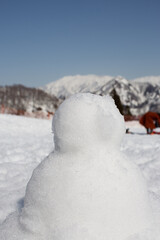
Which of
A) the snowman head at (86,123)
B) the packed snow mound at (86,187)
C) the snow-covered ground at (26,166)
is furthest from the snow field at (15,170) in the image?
the snowman head at (86,123)

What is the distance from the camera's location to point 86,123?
1.79 metres

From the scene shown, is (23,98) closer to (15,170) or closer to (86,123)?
(15,170)

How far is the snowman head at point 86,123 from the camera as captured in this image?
1789 mm

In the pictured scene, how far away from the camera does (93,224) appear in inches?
65.6

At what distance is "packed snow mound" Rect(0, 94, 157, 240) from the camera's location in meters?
1.68

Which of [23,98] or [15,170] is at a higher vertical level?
[23,98]

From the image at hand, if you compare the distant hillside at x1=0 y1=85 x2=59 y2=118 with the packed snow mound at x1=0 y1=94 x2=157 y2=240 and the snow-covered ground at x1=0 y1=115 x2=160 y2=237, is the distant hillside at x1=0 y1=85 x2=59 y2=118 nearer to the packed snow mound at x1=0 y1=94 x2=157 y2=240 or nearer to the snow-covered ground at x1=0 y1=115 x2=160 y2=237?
the snow-covered ground at x1=0 y1=115 x2=160 y2=237

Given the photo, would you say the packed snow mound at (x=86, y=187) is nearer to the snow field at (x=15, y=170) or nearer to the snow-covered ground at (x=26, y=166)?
the snow-covered ground at (x=26, y=166)

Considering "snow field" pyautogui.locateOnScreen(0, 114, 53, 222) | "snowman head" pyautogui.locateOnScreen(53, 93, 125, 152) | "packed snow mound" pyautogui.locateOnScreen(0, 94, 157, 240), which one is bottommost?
"snow field" pyautogui.locateOnScreen(0, 114, 53, 222)

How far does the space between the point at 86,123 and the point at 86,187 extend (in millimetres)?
472

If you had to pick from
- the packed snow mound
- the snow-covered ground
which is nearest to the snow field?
the snow-covered ground

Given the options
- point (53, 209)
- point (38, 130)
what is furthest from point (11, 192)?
point (38, 130)

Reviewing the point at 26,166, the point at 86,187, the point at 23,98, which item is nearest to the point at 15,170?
the point at 26,166

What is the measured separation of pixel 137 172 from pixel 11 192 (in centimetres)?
205
